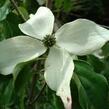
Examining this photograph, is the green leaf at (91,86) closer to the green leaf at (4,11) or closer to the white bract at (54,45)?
the white bract at (54,45)

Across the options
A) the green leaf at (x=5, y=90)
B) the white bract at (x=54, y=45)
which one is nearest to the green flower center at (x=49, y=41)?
the white bract at (x=54, y=45)

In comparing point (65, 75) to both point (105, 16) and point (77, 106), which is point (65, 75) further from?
point (105, 16)

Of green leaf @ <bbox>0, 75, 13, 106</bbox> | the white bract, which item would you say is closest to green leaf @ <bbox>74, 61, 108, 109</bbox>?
the white bract

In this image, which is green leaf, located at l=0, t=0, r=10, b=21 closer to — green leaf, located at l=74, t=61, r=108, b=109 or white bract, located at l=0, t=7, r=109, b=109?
white bract, located at l=0, t=7, r=109, b=109

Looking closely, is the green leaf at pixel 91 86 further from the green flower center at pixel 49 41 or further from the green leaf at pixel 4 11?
the green leaf at pixel 4 11

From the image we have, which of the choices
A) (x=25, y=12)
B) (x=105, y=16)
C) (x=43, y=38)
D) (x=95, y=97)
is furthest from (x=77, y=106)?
(x=105, y=16)

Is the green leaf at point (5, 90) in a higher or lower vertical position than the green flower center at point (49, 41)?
lower

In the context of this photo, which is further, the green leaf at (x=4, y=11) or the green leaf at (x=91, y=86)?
the green leaf at (x=4, y=11)
